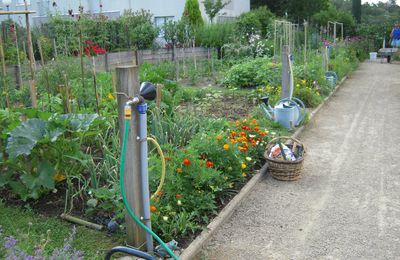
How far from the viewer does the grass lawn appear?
3.18 meters

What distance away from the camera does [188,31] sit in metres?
16.6

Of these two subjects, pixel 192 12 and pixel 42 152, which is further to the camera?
pixel 192 12

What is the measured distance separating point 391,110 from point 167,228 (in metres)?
7.31

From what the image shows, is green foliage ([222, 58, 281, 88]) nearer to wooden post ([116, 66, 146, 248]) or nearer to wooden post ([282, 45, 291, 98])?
wooden post ([282, 45, 291, 98])

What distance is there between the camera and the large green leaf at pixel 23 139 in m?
3.41

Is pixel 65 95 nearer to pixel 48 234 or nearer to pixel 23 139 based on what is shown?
pixel 23 139


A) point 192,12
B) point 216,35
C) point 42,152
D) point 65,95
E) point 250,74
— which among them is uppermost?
point 192,12

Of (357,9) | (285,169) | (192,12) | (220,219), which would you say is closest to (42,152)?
(220,219)

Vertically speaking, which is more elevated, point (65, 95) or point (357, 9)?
point (357, 9)

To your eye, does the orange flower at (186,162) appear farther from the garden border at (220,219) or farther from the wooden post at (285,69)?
the wooden post at (285,69)

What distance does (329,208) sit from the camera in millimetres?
4285

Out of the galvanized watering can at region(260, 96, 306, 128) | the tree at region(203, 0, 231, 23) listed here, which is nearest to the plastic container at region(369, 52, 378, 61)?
the tree at region(203, 0, 231, 23)

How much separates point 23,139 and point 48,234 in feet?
2.83

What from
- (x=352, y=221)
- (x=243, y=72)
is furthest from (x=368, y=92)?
(x=352, y=221)
